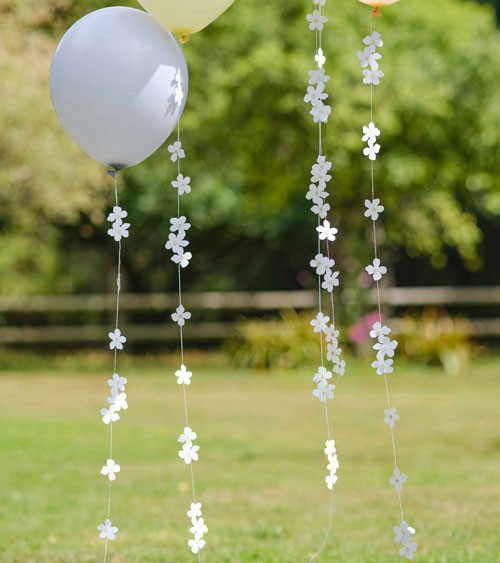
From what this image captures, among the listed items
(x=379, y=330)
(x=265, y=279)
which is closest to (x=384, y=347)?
(x=379, y=330)

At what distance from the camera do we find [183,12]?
14.3 ft

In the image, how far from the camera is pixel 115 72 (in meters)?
4.29

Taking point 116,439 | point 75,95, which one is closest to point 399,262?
point 116,439

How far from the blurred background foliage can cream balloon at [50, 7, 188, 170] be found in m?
7.80

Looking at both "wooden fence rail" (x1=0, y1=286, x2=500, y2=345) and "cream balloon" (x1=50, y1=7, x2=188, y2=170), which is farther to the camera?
"wooden fence rail" (x1=0, y1=286, x2=500, y2=345)

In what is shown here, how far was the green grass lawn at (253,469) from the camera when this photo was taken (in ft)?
18.8

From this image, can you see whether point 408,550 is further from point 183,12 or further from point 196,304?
point 196,304

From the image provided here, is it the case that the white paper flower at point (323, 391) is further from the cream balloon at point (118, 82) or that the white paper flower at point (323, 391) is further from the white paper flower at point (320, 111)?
the cream balloon at point (118, 82)

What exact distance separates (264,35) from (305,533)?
10.2 m

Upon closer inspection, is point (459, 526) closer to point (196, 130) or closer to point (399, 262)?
point (196, 130)

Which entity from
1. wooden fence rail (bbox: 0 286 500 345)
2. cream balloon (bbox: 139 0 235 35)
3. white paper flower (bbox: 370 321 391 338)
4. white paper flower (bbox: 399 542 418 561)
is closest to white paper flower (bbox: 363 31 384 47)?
cream balloon (bbox: 139 0 235 35)

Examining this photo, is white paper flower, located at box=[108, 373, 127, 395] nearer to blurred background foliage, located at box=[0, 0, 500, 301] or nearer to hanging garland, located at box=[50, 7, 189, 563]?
hanging garland, located at box=[50, 7, 189, 563]

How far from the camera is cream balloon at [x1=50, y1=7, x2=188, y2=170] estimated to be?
4.29 metres

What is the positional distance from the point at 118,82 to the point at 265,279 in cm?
1622
